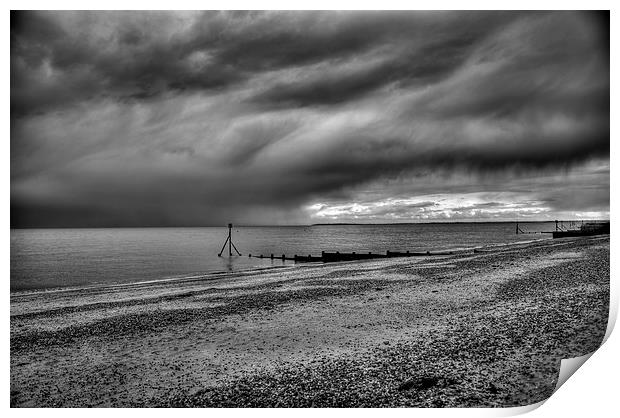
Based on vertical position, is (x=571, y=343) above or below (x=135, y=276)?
above

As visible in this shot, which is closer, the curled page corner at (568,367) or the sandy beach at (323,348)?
the sandy beach at (323,348)

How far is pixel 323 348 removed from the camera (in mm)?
7215

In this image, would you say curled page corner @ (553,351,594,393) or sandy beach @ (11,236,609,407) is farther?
curled page corner @ (553,351,594,393)

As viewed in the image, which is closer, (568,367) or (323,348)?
(568,367)

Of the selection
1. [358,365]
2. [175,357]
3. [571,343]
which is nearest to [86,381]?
[175,357]

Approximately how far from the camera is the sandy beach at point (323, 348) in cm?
551

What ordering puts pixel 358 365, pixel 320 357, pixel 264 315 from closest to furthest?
pixel 358 365, pixel 320 357, pixel 264 315

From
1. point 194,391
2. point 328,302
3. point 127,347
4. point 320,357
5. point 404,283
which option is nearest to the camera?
point 194,391

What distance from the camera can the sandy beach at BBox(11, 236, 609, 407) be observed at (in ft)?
18.1

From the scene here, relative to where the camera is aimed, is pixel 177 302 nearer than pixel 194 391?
No

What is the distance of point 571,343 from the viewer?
6.52 m
